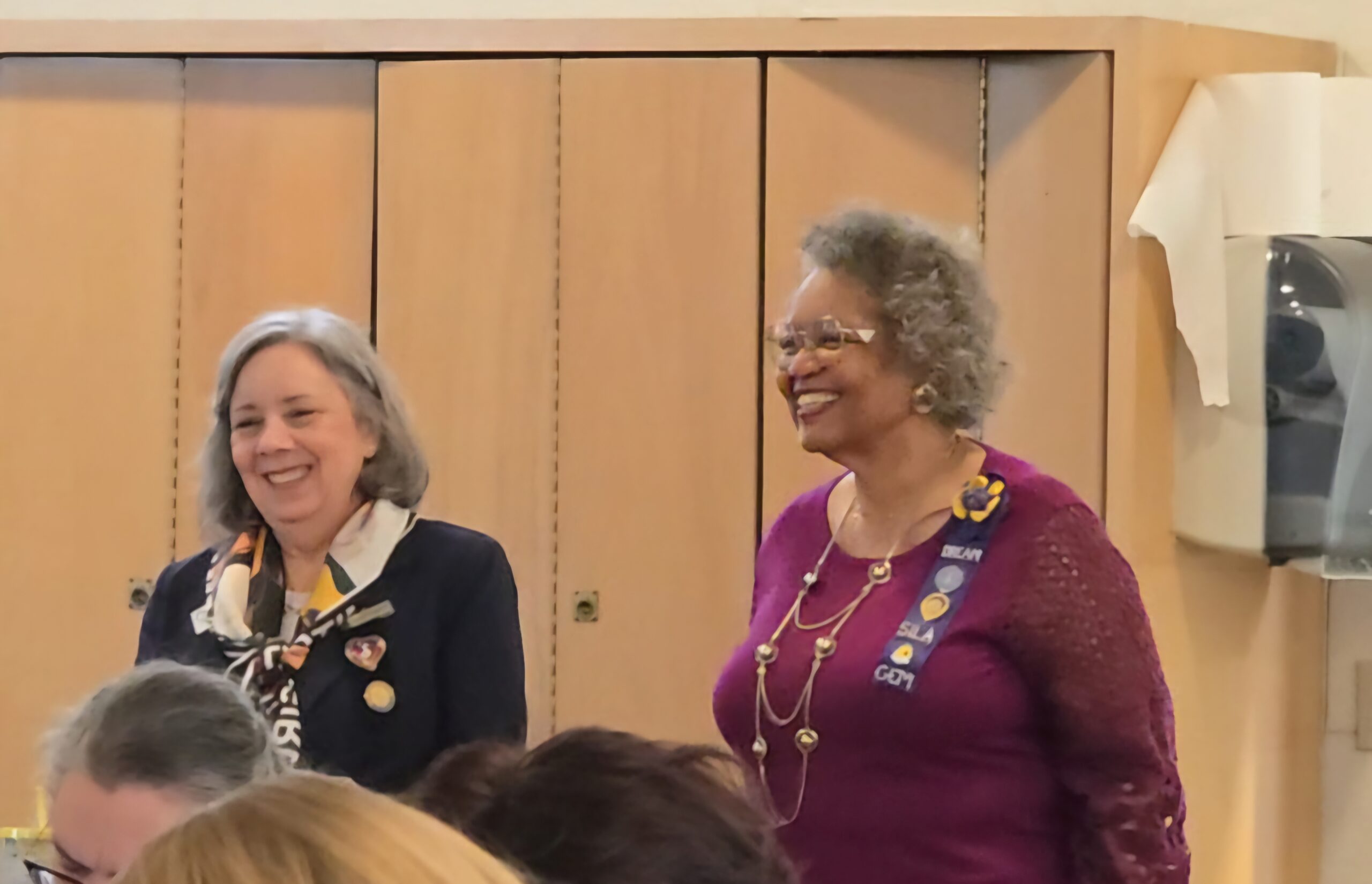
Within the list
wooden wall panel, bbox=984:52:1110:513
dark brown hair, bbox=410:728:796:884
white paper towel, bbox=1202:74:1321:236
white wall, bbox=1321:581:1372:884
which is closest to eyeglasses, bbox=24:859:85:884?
dark brown hair, bbox=410:728:796:884

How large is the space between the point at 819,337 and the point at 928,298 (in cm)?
12

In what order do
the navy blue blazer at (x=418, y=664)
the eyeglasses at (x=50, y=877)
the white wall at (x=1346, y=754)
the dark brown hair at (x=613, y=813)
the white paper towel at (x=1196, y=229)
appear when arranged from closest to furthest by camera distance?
the dark brown hair at (x=613, y=813) < the eyeglasses at (x=50, y=877) < the navy blue blazer at (x=418, y=664) < the white paper towel at (x=1196, y=229) < the white wall at (x=1346, y=754)

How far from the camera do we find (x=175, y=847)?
57cm

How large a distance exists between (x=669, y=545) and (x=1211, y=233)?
86 centimetres

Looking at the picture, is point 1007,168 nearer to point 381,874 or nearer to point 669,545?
point 669,545

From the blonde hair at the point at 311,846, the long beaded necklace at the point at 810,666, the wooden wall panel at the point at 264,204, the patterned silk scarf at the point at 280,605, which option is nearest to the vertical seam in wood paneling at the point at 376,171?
the wooden wall panel at the point at 264,204

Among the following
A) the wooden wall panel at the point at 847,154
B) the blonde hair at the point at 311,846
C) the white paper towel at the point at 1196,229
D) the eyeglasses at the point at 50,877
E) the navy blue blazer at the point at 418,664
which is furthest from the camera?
the wooden wall panel at the point at 847,154

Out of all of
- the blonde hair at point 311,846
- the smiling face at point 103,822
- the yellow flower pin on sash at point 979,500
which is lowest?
the smiling face at point 103,822

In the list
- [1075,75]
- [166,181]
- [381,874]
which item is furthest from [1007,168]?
[381,874]

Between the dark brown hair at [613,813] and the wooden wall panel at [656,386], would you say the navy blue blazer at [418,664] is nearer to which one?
the wooden wall panel at [656,386]

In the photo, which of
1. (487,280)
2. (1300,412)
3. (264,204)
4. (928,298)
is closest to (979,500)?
(928,298)

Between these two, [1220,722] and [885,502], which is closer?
[885,502]

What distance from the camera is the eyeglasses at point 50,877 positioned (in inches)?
38.7

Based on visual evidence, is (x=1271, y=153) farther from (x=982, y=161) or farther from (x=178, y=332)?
(x=178, y=332)
